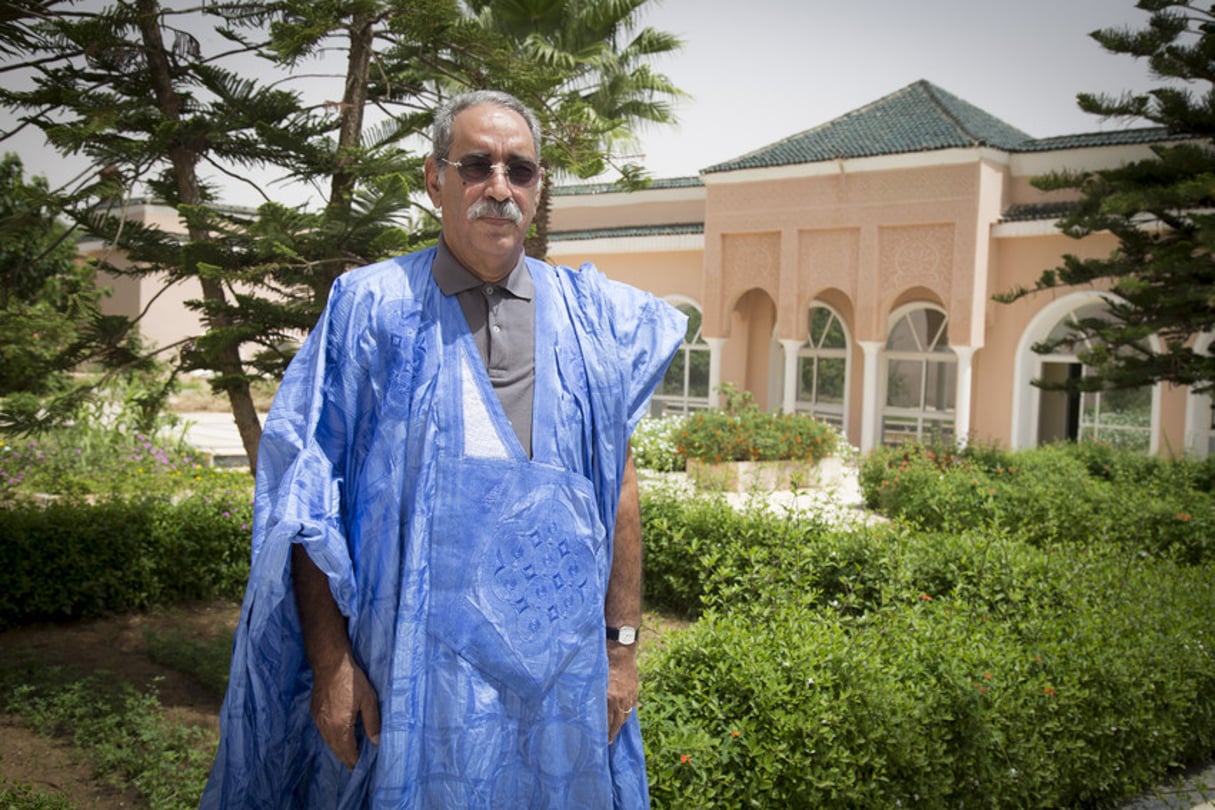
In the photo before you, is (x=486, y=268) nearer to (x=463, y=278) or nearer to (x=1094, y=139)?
(x=463, y=278)

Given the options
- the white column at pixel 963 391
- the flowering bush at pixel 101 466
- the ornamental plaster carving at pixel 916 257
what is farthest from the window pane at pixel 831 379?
the flowering bush at pixel 101 466

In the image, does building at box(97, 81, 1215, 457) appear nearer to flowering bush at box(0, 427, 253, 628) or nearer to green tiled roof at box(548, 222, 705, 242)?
green tiled roof at box(548, 222, 705, 242)

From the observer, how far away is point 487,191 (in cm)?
183

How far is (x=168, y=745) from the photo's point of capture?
139 inches

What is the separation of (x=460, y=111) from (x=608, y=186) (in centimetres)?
1899

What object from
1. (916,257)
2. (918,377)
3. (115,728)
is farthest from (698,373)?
(115,728)

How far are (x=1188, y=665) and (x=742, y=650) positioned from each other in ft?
6.40

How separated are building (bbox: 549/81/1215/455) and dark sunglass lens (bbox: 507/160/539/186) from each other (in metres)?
12.8

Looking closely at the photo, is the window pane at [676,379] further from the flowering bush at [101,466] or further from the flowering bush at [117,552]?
the flowering bush at [117,552]

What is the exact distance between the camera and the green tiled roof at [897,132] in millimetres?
14961

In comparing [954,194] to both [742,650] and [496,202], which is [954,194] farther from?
[496,202]

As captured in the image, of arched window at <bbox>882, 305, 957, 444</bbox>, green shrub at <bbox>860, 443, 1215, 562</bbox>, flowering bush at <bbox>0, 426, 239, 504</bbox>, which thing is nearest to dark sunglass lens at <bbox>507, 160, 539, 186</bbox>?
green shrub at <bbox>860, 443, 1215, 562</bbox>

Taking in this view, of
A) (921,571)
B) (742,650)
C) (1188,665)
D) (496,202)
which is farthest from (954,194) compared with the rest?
(496,202)

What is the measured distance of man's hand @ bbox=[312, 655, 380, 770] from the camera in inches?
65.4
